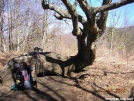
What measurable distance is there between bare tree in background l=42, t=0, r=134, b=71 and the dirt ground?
59cm

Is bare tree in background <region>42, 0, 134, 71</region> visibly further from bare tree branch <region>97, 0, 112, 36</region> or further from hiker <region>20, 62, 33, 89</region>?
hiker <region>20, 62, 33, 89</region>

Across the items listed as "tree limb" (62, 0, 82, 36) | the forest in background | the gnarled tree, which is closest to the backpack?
the gnarled tree

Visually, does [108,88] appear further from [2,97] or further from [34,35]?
[34,35]

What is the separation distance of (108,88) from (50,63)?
→ 240 centimetres

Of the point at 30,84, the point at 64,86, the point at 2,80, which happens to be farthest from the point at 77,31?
the point at 2,80

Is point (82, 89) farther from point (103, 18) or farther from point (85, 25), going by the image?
point (85, 25)

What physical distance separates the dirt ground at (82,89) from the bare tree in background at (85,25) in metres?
0.59

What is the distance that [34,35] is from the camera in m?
23.9

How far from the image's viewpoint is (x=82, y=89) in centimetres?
522

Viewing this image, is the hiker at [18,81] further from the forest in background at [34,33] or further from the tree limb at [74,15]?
the forest in background at [34,33]

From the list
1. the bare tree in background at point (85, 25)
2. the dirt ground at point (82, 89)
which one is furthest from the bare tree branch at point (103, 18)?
the dirt ground at point (82, 89)

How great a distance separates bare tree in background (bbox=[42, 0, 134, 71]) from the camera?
4867 mm

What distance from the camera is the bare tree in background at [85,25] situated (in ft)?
16.0

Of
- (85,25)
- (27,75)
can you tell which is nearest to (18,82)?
(27,75)
